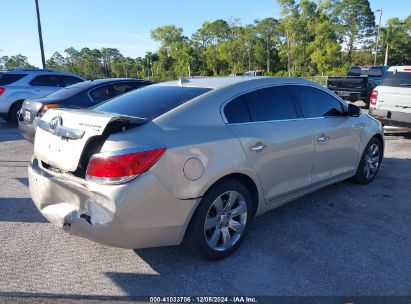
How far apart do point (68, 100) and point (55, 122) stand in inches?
174

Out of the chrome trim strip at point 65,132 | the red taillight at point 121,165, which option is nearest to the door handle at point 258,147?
the red taillight at point 121,165

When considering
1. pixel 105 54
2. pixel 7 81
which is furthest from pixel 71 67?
pixel 7 81

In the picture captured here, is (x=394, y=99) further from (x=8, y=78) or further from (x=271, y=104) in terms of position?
(x=8, y=78)

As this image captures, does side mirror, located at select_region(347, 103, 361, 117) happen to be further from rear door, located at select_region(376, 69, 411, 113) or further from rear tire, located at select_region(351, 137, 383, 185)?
rear door, located at select_region(376, 69, 411, 113)

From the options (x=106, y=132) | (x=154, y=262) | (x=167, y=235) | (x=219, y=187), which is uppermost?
(x=106, y=132)

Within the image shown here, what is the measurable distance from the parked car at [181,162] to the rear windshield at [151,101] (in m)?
0.01

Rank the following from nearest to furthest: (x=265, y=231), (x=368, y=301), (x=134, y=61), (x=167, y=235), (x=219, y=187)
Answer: (x=368, y=301) → (x=167, y=235) → (x=219, y=187) → (x=265, y=231) → (x=134, y=61)

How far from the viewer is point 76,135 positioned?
9.69 ft

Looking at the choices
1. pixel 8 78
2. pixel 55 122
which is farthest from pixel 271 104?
pixel 8 78

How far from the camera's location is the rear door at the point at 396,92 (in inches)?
325

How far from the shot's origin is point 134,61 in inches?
4523

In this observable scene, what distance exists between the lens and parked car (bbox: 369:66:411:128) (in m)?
8.26

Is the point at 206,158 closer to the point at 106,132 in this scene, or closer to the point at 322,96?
the point at 106,132

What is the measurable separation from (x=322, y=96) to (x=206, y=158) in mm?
2230
